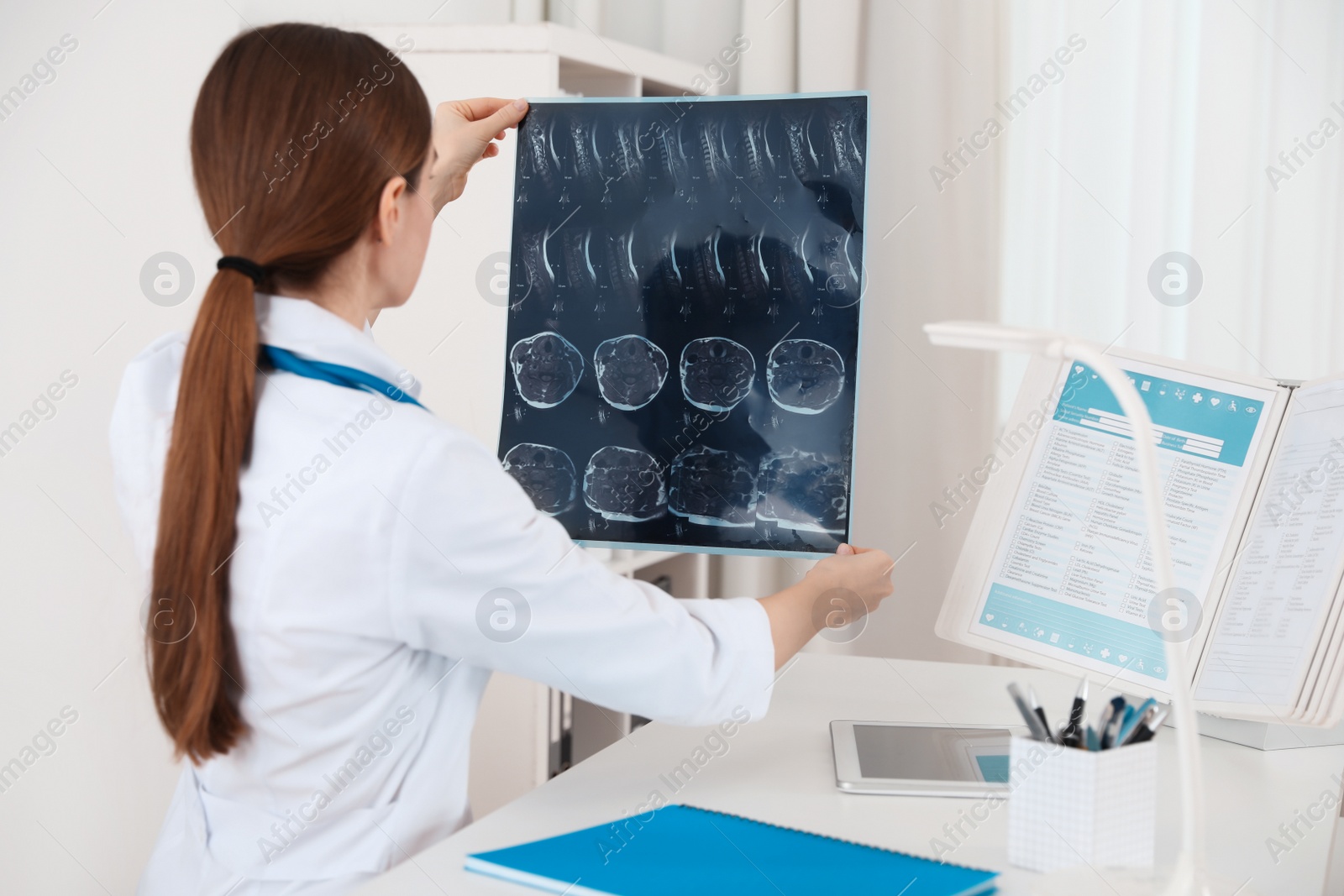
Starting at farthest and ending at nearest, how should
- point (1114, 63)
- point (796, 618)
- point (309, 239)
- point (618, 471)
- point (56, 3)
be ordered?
point (1114, 63)
point (56, 3)
point (618, 471)
point (796, 618)
point (309, 239)

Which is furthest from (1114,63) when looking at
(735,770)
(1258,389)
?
(735,770)

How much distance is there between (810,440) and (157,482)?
2.40 feet

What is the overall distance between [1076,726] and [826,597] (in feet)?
1.07

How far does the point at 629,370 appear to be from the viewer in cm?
138

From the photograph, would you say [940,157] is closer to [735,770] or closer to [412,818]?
[735,770]

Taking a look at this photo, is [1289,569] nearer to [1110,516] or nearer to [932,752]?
[1110,516]

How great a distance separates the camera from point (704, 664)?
96cm

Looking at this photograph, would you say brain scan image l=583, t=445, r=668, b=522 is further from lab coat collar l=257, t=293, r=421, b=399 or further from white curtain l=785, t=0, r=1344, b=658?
white curtain l=785, t=0, r=1344, b=658

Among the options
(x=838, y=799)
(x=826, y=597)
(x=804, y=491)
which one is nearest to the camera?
(x=838, y=799)

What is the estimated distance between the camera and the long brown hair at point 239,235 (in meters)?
Answer: 0.85

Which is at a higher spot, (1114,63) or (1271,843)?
(1114,63)

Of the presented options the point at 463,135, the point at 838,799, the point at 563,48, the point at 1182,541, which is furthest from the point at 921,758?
the point at 563,48

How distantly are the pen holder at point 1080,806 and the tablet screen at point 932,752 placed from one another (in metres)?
0.19

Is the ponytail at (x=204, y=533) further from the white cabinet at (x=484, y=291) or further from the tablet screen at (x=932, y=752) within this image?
the white cabinet at (x=484, y=291)
